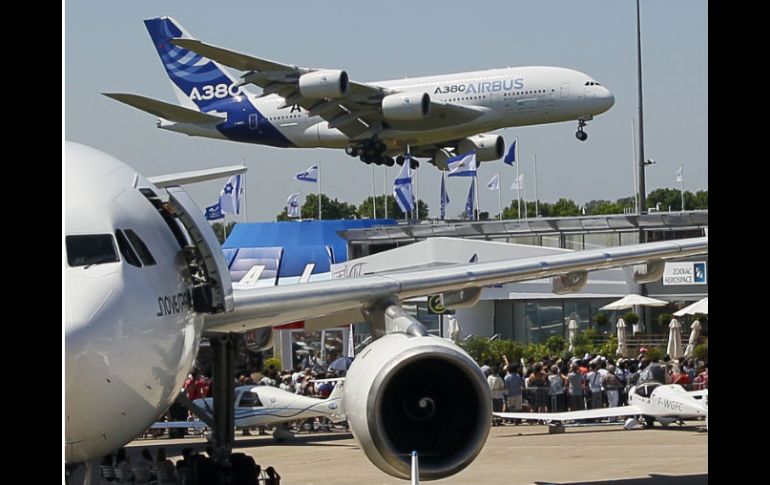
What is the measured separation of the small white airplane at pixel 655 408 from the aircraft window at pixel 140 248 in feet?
41.6

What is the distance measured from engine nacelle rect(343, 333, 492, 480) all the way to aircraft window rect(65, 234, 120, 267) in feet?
7.61

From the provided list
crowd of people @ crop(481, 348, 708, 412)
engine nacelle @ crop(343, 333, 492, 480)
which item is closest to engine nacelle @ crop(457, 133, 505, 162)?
crowd of people @ crop(481, 348, 708, 412)

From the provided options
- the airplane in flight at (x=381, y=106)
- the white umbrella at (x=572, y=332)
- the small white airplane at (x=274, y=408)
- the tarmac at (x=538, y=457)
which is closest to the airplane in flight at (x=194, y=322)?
the tarmac at (x=538, y=457)

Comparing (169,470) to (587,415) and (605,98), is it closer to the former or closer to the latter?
(587,415)

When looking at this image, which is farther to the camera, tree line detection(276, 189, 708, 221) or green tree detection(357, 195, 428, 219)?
green tree detection(357, 195, 428, 219)

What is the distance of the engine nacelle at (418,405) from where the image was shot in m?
8.66

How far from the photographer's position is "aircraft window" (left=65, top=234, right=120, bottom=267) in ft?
22.7

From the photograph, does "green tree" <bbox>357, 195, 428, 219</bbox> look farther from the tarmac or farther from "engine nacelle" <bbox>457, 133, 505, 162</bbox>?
the tarmac

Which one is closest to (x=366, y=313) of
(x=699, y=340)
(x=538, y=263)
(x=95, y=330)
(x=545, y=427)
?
(x=538, y=263)

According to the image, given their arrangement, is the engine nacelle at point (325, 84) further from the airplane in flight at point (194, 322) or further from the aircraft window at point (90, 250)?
the aircraft window at point (90, 250)

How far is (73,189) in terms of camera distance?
24.5ft
